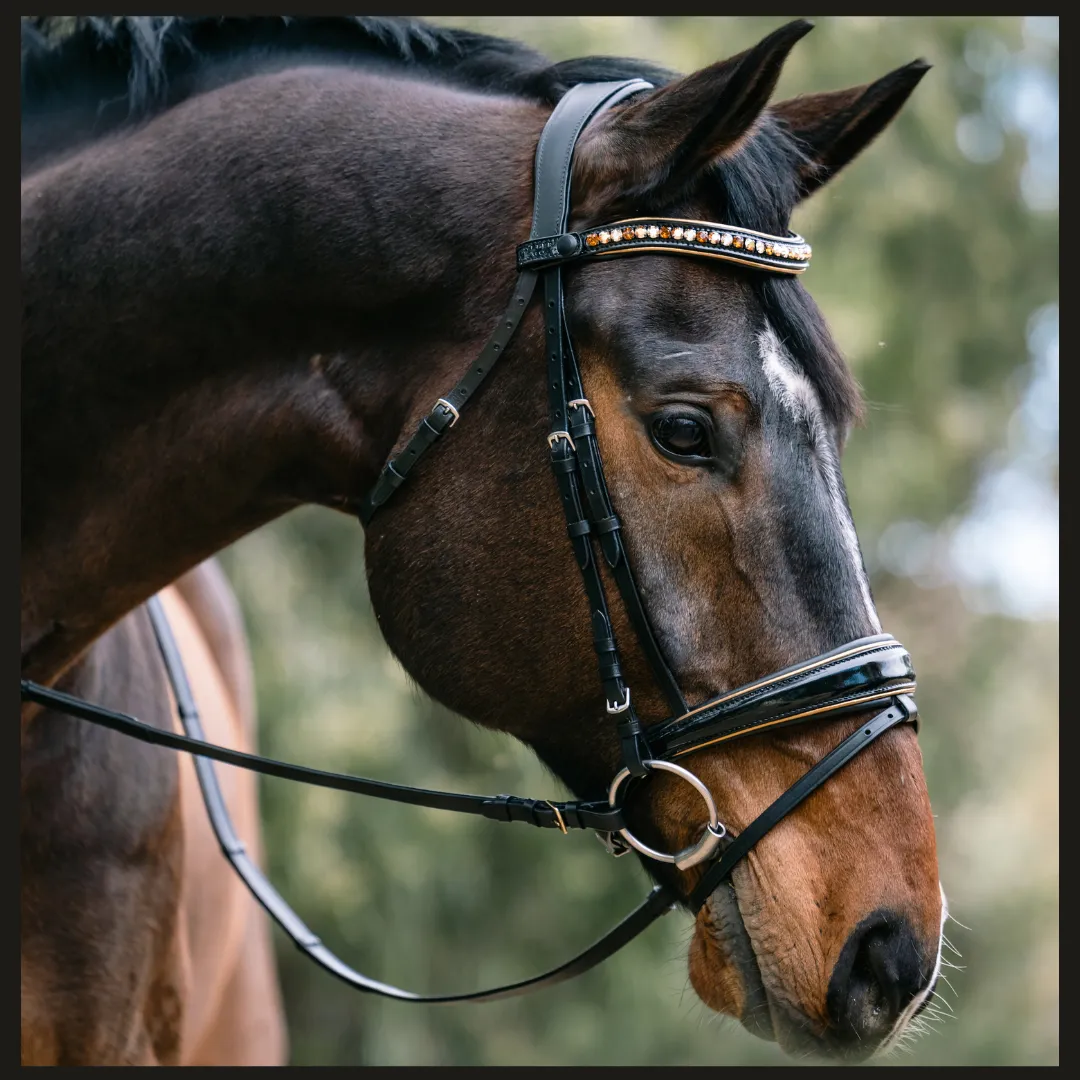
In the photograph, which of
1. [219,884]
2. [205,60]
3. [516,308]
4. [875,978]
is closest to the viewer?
[875,978]

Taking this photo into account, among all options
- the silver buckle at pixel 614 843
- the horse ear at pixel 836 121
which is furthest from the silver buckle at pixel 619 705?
the horse ear at pixel 836 121

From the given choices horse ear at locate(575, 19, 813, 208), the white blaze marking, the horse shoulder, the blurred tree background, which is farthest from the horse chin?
the blurred tree background

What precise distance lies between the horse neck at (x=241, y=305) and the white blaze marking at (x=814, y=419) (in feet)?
1.64

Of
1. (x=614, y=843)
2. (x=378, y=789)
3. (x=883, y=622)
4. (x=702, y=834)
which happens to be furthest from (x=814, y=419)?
(x=883, y=622)

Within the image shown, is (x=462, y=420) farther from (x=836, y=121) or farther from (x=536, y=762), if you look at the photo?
(x=536, y=762)

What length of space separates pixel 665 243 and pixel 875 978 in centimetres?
129

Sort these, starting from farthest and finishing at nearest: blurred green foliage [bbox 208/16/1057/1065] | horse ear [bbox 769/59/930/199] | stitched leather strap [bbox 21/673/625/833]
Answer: blurred green foliage [bbox 208/16/1057/1065]
horse ear [bbox 769/59/930/199]
stitched leather strap [bbox 21/673/625/833]

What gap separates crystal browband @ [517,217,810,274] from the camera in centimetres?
211

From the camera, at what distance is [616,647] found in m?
2.07

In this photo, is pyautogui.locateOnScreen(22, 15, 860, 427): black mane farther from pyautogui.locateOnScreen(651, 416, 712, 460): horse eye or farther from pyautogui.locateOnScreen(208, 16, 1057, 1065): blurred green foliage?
pyautogui.locateOnScreen(208, 16, 1057, 1065): blurred green foliage

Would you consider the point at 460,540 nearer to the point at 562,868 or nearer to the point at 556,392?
the point at 556,392

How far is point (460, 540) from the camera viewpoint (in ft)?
7.22

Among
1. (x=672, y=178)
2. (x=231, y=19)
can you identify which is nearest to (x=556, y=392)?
(x=672, y=178)

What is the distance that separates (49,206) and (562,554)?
1.31 m
